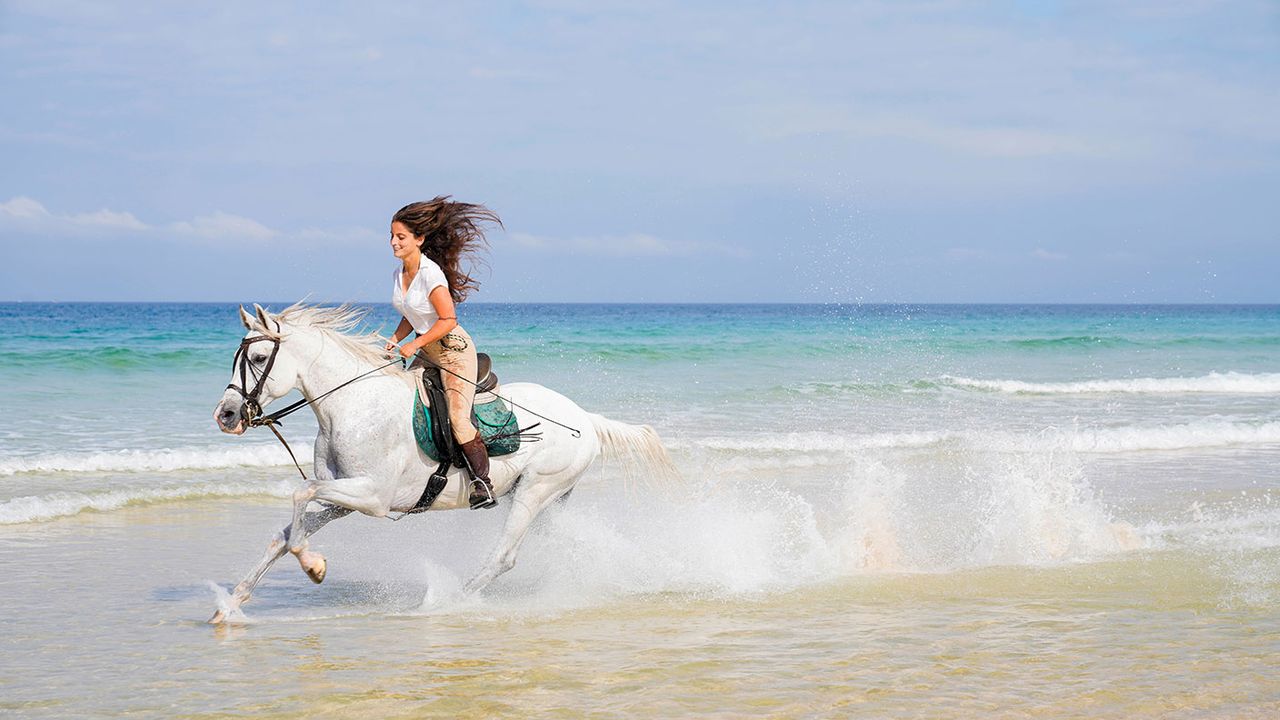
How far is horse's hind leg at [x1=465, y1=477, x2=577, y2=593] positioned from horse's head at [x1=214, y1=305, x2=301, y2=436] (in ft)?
5.43

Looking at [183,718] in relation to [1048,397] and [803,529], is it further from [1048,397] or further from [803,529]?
[1048,397]

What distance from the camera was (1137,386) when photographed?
26.5 m

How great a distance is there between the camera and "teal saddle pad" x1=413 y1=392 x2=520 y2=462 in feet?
23.4

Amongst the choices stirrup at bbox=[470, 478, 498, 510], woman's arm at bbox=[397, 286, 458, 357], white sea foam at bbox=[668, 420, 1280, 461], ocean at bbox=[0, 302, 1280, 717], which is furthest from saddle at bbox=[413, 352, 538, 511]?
white sea foam at bbox=[668, 420, 1280, 461]

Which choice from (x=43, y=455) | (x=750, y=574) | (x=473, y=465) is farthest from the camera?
(x=43, y=455)

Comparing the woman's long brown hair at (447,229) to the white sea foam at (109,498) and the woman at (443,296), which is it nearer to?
the woman at (443,296)

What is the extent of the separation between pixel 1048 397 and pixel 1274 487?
13.1 m

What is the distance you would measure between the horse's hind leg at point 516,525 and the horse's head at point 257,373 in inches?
65.1

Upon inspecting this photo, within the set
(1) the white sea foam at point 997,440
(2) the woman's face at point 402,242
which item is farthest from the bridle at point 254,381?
(1) the white sea foam at point 997,440

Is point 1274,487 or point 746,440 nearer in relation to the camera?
point 1274,487

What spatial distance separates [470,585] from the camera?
24.2 feet

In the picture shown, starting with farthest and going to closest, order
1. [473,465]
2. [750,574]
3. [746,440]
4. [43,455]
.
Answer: [746,440] → [43,455] → [750,574] → [473,465]

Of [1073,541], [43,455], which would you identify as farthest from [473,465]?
[43,455]

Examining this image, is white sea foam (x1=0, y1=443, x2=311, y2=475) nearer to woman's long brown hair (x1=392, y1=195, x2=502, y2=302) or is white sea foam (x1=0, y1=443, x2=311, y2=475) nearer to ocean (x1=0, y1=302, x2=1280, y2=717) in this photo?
ocean (x1=0, y1=302, x2=1280, y2=717)
